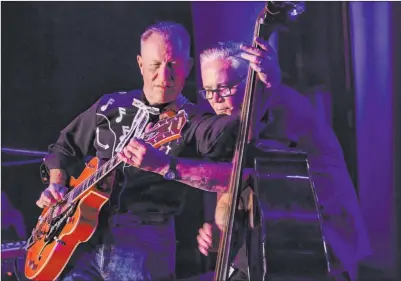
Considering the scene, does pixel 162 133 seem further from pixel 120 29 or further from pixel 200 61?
pixel 120 29

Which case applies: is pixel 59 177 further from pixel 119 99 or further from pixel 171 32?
pixel 171 32

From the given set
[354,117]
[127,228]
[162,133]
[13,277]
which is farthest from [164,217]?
[354,117]

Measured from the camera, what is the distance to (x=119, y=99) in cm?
215

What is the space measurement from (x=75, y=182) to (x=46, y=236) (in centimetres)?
24

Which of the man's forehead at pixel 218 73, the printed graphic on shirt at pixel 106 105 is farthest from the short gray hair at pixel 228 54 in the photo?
the printed graphic on shirt at pixel 106 105

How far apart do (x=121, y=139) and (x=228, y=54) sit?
0.55 metres

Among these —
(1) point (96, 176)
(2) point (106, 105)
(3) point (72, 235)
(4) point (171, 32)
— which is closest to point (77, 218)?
(3) point (72, 235)

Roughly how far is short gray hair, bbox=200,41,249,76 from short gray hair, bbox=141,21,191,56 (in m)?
0.08

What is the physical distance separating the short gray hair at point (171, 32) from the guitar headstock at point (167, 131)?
0.33 metres

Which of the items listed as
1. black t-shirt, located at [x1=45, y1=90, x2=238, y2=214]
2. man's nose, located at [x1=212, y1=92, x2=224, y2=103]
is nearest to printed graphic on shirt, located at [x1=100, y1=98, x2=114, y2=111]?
black t-shirt, located at [x1=45, y1=90, x2=238, y2=214]

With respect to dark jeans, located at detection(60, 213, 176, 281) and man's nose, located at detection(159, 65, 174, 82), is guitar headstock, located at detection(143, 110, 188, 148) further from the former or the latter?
dark jeans, located at detection(60, 213, 176, 281)

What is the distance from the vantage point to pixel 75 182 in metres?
2.11

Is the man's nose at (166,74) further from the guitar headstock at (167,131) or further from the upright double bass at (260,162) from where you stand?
the upright double bass at (260,162)

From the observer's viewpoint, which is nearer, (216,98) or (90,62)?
(216,98)
